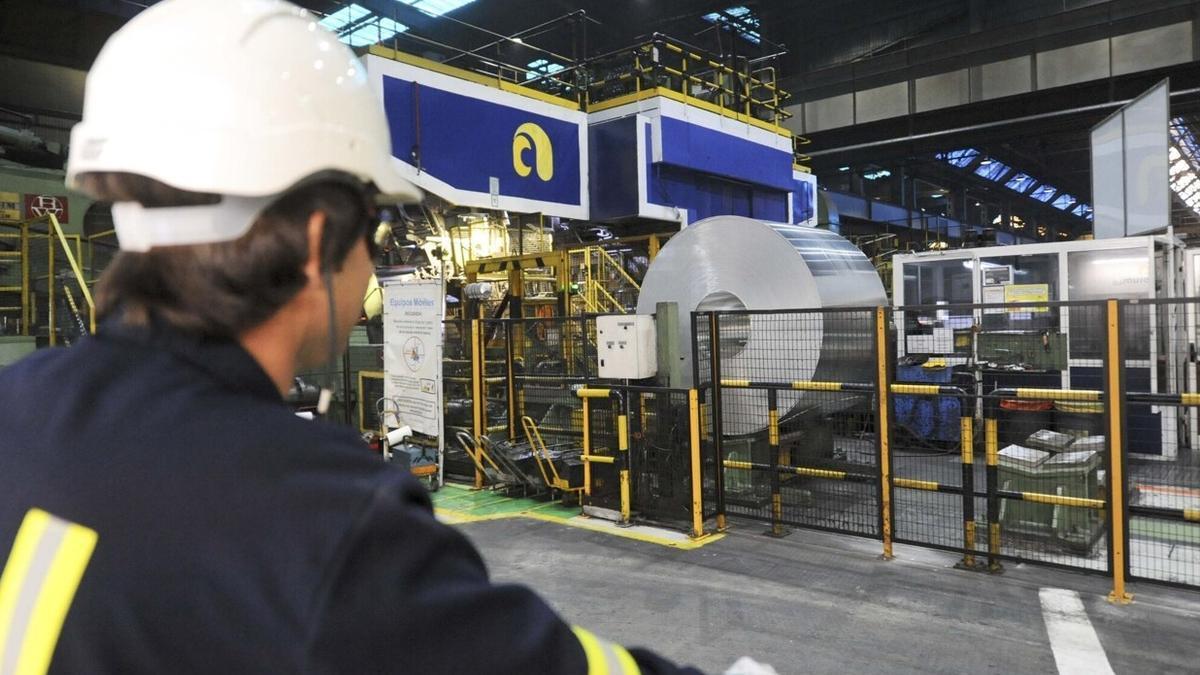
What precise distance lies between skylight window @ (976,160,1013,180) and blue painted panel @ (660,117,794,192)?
43.4ft

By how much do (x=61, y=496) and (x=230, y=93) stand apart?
0.52 m

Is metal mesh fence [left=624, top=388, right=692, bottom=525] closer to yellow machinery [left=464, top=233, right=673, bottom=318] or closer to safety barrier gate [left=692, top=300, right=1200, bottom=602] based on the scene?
safety barrier gate [left=692, top=300, right=1200, bottom=602]

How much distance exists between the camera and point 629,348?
675 centimetres


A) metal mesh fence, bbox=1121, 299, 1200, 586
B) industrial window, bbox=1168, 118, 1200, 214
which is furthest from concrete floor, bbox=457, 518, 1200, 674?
industrial window, bbox=1168, 118, 1200, 214

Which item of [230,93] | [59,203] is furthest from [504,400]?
[59,203]

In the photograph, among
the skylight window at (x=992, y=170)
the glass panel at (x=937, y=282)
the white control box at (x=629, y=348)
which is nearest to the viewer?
the white control box at (x=629, y=348)

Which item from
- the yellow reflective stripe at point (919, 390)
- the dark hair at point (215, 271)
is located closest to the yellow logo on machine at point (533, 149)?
the yellow reflective stripe at point (919, 390)

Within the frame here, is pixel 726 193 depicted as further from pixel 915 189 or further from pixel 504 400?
pixel 915 189

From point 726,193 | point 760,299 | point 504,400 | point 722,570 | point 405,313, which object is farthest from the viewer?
point 726,193

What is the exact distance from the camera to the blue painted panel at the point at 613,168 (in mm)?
10312

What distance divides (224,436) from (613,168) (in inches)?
397

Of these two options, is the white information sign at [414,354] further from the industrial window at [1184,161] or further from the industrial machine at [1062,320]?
the industrial window at [1184,161]

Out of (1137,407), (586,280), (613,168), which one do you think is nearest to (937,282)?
(1137,407)

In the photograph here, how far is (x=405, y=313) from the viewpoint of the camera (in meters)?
8.79
